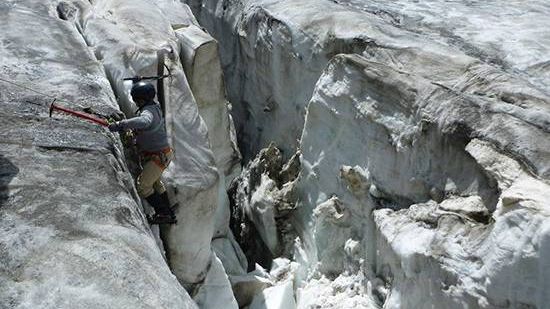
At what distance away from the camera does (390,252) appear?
20.3ft

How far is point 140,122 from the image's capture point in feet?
17.0

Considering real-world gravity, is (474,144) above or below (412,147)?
above

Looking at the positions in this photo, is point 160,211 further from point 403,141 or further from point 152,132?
point 403,141

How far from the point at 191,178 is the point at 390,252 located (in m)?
1.90

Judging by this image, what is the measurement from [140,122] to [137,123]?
1.2 inches

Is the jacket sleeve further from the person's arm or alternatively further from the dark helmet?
the dark helmet

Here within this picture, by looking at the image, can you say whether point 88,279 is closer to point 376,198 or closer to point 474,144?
point 474,144

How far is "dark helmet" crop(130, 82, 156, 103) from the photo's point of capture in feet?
17.6

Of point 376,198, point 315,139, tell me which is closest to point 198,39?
point 315,139

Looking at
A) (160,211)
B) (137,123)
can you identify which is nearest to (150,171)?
(160,211)

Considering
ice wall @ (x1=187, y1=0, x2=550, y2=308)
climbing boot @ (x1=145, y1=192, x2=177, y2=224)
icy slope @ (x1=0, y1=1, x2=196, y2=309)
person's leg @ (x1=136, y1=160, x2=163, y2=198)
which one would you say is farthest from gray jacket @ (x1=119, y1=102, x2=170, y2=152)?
ice wall @ (x1=187, y1=0, x2=550, y2=308)

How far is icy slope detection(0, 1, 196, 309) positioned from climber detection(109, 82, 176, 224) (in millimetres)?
282

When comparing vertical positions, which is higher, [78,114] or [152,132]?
[78,114]

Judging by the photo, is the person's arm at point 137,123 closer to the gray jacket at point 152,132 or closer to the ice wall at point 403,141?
the gray jacket at point 152,132
